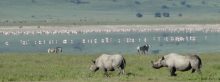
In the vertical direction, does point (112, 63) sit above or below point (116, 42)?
above

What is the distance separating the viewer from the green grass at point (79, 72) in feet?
117

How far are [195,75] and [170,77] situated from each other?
1.16 meters

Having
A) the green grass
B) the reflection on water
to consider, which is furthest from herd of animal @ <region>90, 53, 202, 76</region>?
the reflection on water

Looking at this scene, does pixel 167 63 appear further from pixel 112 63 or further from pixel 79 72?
pixel 79 72

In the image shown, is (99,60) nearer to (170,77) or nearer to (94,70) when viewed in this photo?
(94,70)

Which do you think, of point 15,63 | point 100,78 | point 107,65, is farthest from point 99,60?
point 15,63

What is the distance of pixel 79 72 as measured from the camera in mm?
40281

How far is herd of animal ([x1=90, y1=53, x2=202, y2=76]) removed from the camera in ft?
122

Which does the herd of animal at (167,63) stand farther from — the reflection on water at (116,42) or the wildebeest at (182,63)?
the reflection on water at (116,42)

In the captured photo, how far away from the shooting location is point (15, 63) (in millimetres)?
49031

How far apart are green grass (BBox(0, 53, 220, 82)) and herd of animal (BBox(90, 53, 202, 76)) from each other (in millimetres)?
371

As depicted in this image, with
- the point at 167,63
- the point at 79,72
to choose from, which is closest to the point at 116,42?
the point at 79,72

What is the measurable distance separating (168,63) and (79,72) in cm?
478

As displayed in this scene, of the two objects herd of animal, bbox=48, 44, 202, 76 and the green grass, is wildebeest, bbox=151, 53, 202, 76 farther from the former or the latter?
the green grass
